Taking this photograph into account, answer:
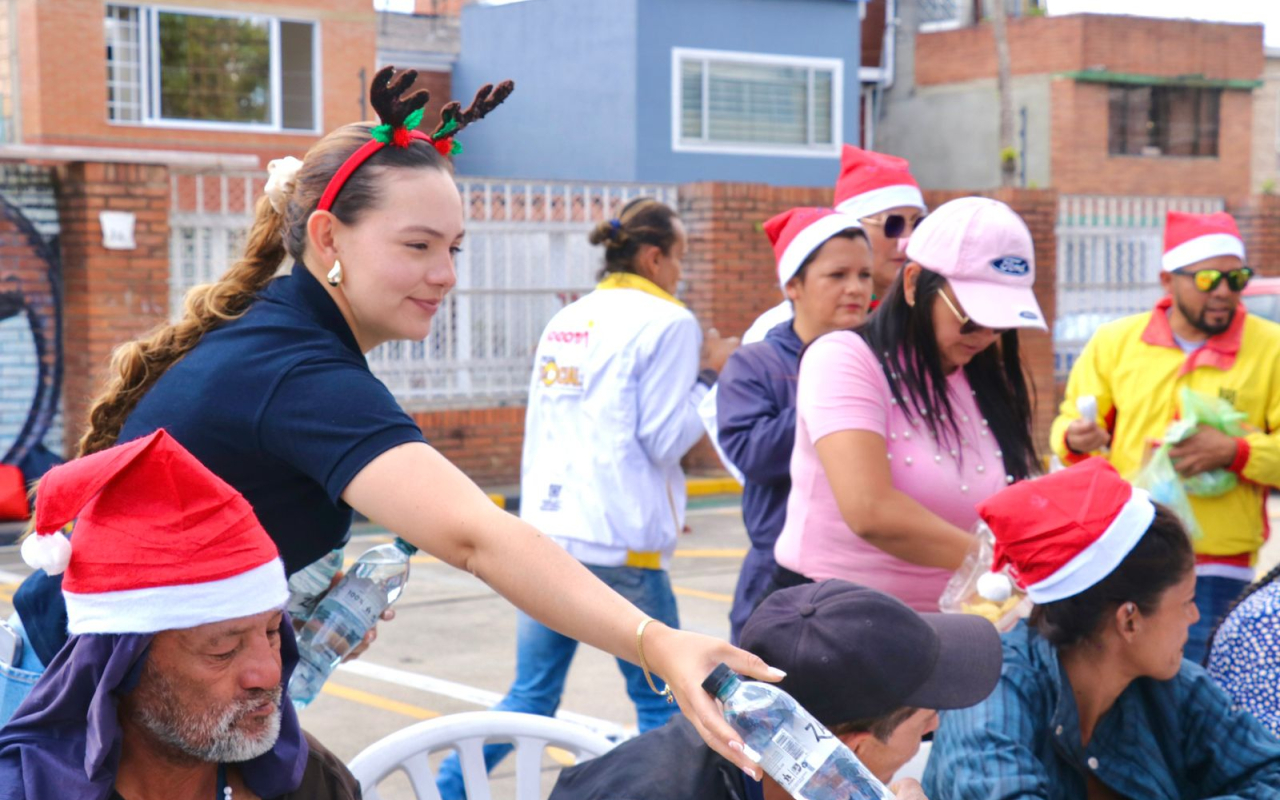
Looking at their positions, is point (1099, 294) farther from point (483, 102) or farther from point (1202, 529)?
point (483, 102)

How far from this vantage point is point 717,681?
1.66 m

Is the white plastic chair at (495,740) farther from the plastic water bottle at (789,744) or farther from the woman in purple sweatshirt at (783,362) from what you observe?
the plastic water bottle at (789,744)

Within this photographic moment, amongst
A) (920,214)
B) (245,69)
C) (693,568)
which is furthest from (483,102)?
(245,69)

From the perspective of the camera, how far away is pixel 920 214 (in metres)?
4.91

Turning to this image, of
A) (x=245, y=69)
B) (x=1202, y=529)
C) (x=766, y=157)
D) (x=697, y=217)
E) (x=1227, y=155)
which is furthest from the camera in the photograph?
(x=1227, y=155)

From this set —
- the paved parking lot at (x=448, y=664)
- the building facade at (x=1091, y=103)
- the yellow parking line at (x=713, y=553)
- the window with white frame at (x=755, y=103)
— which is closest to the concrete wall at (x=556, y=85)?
the window with white frame at (x=755, y=103)

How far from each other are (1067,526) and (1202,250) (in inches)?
100

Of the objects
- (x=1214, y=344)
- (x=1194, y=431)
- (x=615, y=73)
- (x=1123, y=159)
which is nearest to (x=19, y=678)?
(x=1194, y=431)

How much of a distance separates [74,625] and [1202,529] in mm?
3573

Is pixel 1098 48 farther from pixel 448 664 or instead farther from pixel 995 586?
pixel 995 586

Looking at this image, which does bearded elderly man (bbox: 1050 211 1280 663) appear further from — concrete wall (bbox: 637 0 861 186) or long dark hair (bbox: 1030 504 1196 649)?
concrete wall (bbox: 637 0 861 186)

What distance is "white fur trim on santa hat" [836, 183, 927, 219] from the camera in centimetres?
479

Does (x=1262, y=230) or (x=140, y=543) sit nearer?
(x=140, y=543)

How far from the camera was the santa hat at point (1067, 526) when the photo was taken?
8.90ft
